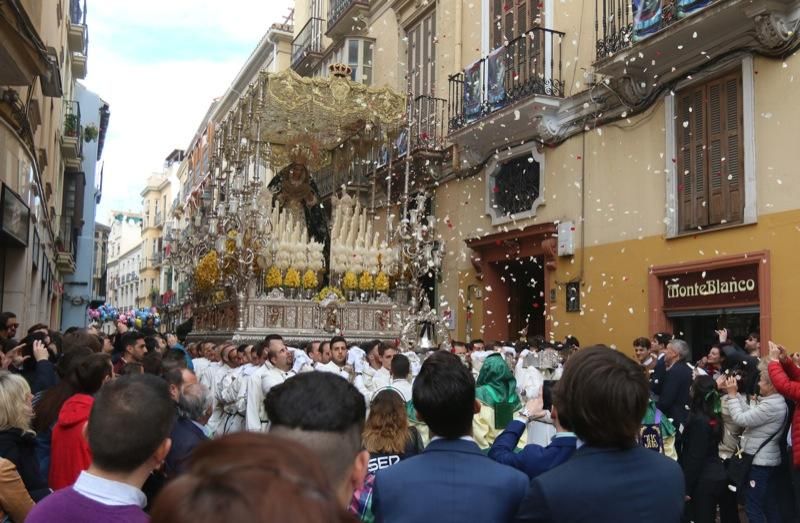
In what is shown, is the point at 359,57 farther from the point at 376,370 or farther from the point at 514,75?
the point at 376,370

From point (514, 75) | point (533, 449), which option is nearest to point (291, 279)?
point (514, 75)

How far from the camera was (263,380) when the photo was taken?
7258 mm

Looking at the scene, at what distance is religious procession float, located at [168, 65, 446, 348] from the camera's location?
13.3 metres

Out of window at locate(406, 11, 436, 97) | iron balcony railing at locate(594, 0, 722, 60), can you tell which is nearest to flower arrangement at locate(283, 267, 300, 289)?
iron balcony railing at locate(594, 0, 722, 60)

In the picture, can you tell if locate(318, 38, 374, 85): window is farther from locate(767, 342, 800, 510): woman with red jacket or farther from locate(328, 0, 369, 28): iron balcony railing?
locate(767, 342, 800, 510): woman with red jacket

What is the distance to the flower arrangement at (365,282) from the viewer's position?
45.8ft

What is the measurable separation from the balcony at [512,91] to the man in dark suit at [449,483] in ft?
36.2

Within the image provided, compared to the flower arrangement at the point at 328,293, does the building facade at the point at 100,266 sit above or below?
above

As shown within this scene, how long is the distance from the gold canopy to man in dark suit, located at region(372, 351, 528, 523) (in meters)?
11.9

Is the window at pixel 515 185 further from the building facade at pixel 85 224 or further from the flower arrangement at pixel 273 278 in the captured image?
the building facade at pixel 85 224

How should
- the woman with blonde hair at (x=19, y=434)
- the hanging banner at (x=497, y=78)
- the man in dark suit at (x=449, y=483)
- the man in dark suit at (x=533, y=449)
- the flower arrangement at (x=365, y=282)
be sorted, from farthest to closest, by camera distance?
the hanging banner at (x=497, y=78) < the flower arrangement at (x=365, y=282) < the woman with blonde hair at (x=19, y=434) < the man in dark suit at (x=533, y=449) < the man in dark suit at (x=449, y=483)

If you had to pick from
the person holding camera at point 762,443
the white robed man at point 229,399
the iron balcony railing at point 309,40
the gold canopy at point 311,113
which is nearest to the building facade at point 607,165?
the gold canopy at point 311,113

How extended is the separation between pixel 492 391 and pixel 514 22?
35.2ft

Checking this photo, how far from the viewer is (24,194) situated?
13.0m
